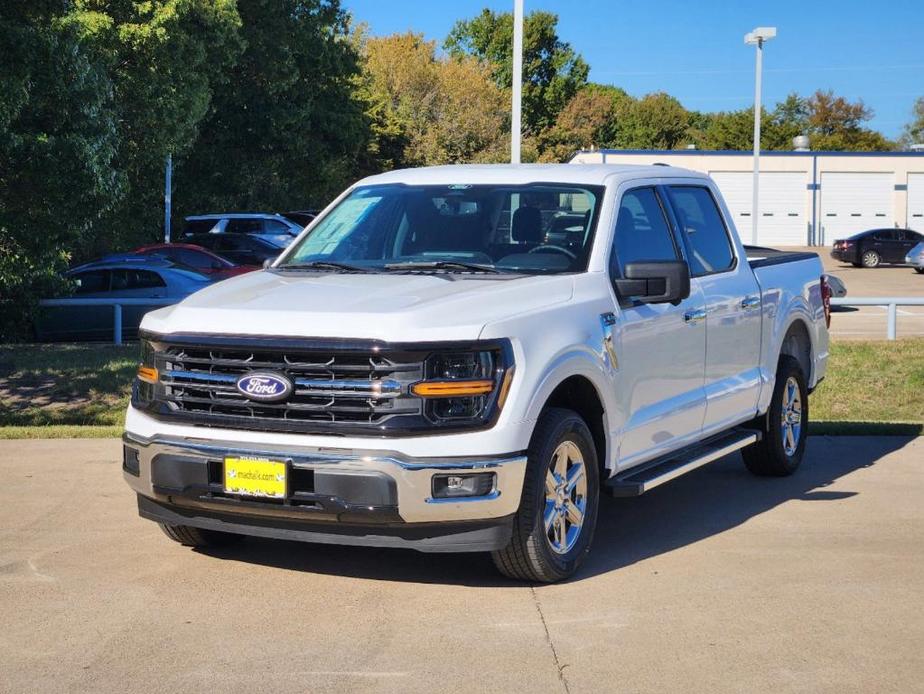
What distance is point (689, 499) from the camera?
830cm

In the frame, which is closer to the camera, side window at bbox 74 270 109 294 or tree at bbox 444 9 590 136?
side window at bbox 74 270 109 294

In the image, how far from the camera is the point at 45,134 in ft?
53.2

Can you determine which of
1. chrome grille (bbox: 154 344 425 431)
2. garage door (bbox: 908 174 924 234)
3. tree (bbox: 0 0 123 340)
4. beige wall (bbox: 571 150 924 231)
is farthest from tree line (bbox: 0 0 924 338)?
garage door (bbox: 908 174 924 234)

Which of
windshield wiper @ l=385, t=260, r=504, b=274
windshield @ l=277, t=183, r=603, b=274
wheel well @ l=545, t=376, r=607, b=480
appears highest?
windshield @ l=277, t=183, r=603, b=274

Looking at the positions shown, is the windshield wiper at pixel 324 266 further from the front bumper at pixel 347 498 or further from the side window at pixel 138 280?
the side window at pixel 138 280

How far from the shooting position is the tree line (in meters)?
15.6

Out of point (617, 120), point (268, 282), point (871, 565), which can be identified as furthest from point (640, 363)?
point (617, 120)

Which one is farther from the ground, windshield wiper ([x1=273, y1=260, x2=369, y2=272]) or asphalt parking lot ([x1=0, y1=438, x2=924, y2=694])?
windshield wiper ([x1=273, y1=260, x2=369, y2=272])

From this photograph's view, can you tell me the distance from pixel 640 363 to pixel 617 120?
100305 millimetres

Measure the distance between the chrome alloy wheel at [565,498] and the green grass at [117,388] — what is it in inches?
262

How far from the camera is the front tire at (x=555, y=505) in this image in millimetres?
5895

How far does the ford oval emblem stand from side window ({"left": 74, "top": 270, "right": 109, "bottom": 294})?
17854mm

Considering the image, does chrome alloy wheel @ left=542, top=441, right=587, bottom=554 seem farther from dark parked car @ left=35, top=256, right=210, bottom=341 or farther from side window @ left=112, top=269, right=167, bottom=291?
side window @ left=112, top=269, right=167, bottom=291

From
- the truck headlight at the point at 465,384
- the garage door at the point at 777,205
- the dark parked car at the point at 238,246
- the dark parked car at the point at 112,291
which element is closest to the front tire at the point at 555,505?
the truck headlight at the point at 465,384
